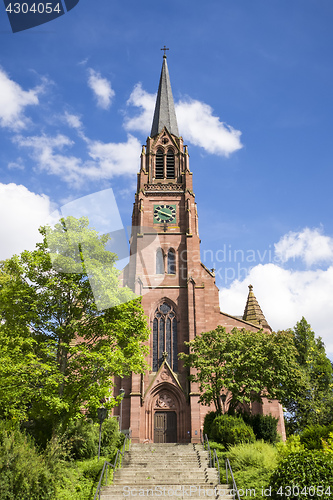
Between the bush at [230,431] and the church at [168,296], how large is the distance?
6.40 metres

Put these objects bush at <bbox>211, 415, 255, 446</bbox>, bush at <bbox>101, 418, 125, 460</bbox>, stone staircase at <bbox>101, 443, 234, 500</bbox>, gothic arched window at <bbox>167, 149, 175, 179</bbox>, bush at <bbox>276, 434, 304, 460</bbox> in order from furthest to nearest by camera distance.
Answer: gothic arched window at <bbox>167, 149, 175, 179</bbox> < bush at <bbox>211, 415, 255, 446</bbox> < bush at <bbox>101, 418, 125, 460</bbox> < bush at <bbox>276, 434, 304, 460</bbox> < stone staircase at <bbox>101, 443, 234, 500</bbox>

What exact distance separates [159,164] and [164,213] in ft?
22.0

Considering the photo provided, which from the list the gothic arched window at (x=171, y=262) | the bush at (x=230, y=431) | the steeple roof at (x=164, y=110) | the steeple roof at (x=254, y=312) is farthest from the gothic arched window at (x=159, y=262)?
the bush at (x=230, y=431)

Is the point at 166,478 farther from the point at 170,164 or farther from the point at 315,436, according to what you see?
the point at 170,164

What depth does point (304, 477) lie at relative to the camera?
10398 mm

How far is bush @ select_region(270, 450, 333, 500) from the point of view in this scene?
10.1 metres

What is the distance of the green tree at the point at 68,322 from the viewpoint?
16.7 m

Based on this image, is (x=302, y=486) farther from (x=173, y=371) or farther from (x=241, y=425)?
(x=173, y=371)

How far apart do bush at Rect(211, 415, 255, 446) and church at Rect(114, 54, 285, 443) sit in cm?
640

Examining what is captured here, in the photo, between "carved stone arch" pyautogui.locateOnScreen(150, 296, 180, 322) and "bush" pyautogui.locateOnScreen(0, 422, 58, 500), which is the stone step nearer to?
"bush" pyautogui.locateOnScreen(0, 422, 58, 500)

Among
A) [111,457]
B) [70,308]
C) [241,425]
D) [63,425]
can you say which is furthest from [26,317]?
[241,425]

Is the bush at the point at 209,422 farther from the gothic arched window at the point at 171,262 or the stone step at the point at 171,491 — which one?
the gothic arched window at the point at 171,262

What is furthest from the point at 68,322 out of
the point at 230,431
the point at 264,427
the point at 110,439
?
the point at 264,427

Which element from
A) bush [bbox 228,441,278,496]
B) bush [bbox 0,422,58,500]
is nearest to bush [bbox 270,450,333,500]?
bush [bbox 228,441,278,496]
